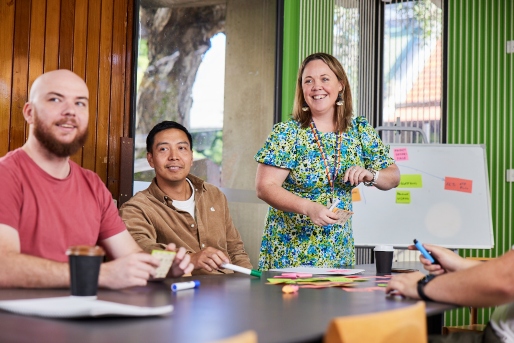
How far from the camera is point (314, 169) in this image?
2891 millimetres

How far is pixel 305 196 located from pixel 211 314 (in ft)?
5.06

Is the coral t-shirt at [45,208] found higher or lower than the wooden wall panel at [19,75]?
lower

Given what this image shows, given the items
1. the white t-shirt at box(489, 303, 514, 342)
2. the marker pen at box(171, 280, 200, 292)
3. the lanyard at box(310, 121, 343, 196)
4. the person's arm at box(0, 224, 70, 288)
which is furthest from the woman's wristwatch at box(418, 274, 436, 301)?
the lanyard at box(310, 121, 343, 196)

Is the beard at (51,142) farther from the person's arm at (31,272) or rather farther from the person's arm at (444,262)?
the person's arm at (444,262)

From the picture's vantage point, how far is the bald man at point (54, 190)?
1.92 m

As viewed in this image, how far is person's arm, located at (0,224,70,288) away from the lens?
66.1 inches

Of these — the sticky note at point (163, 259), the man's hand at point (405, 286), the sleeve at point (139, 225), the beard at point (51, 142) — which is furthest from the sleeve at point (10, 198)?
the man's hand at point (405, 286)

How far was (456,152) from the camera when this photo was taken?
469 centimetres

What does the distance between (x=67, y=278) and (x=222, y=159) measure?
2747 mm

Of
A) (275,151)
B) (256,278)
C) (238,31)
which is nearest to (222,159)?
(238,31)

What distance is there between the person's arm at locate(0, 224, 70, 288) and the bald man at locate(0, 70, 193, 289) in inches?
2.4

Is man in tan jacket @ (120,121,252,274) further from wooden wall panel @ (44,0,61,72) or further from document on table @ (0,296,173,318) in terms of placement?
document on table @ (0,296,173,318)

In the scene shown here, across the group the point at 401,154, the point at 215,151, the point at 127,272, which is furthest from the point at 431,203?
the point at 127,272

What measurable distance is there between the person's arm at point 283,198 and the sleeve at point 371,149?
0.41 m
